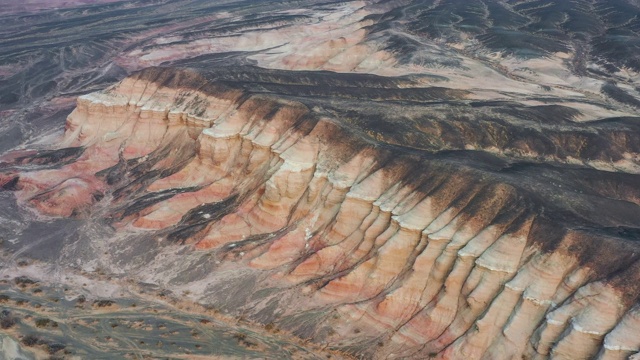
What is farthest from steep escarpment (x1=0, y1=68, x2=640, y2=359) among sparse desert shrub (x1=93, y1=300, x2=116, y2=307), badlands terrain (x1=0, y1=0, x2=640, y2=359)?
sparse desert shrub (x1=93, y1=300, x2=116, y2=307)

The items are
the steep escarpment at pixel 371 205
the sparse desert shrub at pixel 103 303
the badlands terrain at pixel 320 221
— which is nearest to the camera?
the steep escarpment at pixel 371 205

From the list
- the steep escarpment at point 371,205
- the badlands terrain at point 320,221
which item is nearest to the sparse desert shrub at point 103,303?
the badlands terrain at point 320,221

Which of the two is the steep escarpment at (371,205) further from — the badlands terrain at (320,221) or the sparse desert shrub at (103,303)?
the sparse desert shrub at (103,303)

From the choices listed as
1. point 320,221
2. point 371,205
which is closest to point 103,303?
point 320,221

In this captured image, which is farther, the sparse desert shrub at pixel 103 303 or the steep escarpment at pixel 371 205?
the sparse desert shrub at pixel 103 303

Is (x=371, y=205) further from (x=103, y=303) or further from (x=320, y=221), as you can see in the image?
(x=103, y=303)

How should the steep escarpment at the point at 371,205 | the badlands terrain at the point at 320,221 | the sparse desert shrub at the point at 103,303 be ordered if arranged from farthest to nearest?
the sparse desert shrub at the point at 103,303 < the badlands terrain at the point at 320,221 < the steep escarpment at the point at 371,205

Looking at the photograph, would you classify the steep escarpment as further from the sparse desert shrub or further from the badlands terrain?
the sparse desert shrub
